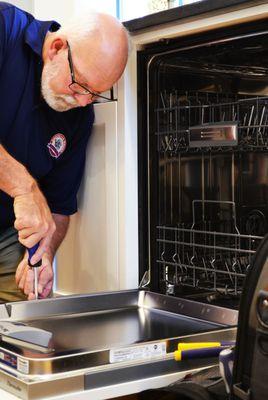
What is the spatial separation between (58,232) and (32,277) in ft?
0.50

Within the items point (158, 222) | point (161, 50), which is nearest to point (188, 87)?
→ point (161, 50)

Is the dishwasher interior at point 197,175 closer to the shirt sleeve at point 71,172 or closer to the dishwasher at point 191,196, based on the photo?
the dishwasher at point 191,196

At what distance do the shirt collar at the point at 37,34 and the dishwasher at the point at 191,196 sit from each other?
27cm

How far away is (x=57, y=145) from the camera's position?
1.65 metres

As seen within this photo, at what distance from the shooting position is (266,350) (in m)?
0.85

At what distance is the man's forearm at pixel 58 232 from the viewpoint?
1.66 meters

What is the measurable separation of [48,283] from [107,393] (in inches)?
23.9

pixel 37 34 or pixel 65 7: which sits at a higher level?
pixel 65 7

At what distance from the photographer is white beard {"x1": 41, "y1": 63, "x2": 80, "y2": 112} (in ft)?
5.10

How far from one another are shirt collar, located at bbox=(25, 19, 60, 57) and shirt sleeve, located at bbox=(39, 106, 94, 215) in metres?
0.19

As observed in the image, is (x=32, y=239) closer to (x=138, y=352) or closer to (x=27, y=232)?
(x=27, y=232)

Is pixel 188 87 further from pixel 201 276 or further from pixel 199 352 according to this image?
pixel 199 352

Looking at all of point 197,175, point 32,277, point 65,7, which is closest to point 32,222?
point 32,277

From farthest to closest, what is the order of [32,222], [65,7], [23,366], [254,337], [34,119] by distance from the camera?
1. [65,7]
2. [34,119]
3. [32,222]
4. [23,366]
5. [254,337]
